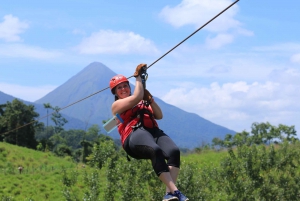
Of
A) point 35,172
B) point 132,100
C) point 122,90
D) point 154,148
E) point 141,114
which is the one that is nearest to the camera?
point 154,148

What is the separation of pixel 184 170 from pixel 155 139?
11.7m

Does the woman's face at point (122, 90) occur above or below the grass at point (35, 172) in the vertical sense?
below

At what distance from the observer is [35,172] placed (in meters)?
36.7

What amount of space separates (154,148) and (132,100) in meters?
0.56

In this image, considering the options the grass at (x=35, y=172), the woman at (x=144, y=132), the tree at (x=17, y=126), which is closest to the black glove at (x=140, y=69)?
the woman at (x=144, y=132)

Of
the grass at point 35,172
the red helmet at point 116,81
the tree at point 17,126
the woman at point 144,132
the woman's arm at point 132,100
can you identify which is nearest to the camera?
the woman at point 144,132

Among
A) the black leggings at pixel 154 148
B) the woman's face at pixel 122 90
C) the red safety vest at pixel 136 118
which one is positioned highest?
the woman's face at pixel 122 90

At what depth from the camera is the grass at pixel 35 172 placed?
31.0 m

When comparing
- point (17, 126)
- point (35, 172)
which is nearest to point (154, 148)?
point (35, 172)

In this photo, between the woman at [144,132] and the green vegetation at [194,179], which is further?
the green vegetation at [194,179]

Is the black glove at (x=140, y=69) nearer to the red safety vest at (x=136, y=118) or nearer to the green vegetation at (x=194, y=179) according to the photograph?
the red safety vest at (x=136, y=118)

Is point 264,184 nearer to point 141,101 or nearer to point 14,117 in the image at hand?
point 141,101

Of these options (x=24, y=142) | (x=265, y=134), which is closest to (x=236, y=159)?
(x=24, y=142)

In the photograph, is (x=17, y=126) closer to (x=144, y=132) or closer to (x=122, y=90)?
(x=122, y=90)
